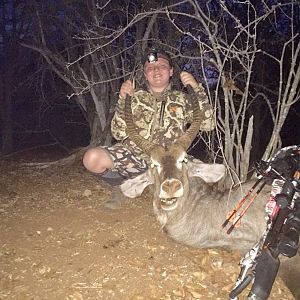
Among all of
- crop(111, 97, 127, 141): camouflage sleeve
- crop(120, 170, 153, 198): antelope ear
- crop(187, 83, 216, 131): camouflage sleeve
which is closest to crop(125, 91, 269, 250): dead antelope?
crop(120, 170, 153, 198): antelope ear

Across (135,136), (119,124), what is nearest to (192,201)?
(135,136)

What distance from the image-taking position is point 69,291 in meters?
3.53

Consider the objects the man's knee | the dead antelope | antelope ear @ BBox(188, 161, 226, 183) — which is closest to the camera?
the dead antelope

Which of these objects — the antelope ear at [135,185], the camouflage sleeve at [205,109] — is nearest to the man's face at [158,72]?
the camouflage sleeve at [205,109]

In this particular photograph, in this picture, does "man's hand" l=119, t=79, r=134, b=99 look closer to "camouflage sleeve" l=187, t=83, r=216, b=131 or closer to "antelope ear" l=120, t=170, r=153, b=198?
"camouflage sleeve" l=187, t=83, r=216, b=131

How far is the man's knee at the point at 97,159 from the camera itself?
16.9 ft

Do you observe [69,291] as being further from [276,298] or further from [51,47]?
[51,47]

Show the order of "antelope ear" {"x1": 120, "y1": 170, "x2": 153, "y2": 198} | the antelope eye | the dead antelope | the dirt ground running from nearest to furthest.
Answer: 1. the dirt ground
2. the dead antelope
3. the antelope eye
4. "antelope ear" {"x1": 120, "y1": 170, "x2": 153, "y2": 198}

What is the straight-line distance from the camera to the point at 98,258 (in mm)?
4109

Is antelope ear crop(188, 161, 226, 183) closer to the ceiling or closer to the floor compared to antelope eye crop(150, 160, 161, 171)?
closer to the floor

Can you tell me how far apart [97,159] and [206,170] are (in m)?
1.34

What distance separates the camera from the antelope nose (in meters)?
4.20

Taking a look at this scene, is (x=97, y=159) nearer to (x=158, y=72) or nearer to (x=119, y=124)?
(x=119, y=124)

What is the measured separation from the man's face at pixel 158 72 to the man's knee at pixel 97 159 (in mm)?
1023
